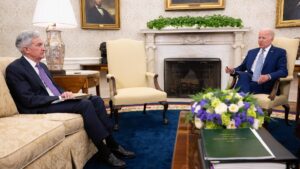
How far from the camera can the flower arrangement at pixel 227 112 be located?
1.54 m

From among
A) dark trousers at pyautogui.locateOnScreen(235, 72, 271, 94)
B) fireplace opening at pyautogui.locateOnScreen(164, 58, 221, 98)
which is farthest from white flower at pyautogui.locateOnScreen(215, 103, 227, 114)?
fireplace opening at pyautogui.locateOnScreen(164, 58, 221, 98)

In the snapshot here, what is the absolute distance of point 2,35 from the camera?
16.6ft

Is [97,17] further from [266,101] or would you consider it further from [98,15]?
[266,101]

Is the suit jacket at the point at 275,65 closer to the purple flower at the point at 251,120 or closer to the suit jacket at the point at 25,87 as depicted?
the purple flower at the point at 251,120

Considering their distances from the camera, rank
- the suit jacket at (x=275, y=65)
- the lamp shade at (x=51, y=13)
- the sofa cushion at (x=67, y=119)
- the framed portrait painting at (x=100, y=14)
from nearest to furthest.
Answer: the sofa cushion at (x=67, y=119) → the lamp shade at (x=51, y=13) → the suit jacket at (x=275, y=65) → the framed portrait painting at (x=100, y=14)

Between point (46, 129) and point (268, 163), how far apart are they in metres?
1.35

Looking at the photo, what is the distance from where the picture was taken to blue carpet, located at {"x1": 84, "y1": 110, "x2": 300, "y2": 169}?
93.0 inches

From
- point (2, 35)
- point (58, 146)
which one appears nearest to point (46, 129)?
point (58, 146)

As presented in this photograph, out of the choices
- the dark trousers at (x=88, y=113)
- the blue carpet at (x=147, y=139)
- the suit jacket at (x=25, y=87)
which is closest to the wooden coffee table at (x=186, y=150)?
the blue carpet at (x=147, y=139)

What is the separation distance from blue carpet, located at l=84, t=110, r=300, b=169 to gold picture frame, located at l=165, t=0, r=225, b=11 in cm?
220

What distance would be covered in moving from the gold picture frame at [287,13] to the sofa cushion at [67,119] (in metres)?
4.19

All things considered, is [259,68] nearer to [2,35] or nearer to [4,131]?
[4,131]

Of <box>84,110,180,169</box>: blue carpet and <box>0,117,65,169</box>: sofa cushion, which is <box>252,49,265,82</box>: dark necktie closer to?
<box>84,110,180,169</box>: blue carpet

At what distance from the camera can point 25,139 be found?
1.58 meters
